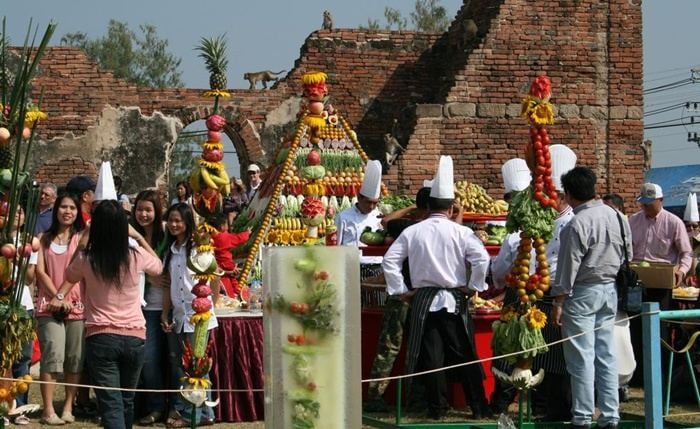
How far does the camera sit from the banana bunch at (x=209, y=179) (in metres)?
7.78

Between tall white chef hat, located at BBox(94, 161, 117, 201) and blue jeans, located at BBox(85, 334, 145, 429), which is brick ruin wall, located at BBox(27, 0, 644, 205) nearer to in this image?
tall white chef hat, located at BBox(94, 161, 117, 201)

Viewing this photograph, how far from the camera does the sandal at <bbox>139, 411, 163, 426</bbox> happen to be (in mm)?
9305

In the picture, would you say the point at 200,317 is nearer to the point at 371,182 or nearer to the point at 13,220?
the point at 13,220

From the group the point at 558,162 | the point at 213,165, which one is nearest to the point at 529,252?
the point at 558,162

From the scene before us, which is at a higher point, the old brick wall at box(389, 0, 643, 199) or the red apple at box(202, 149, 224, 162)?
the old brick wall at box(389, 0, 643, 199)

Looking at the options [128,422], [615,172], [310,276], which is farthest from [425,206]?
[615,172]

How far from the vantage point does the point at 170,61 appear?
45562mm

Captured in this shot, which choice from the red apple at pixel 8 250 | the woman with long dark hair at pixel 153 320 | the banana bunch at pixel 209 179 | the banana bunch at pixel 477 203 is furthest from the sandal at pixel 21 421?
the banana bunch at pixel 477 203

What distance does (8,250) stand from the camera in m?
6.16

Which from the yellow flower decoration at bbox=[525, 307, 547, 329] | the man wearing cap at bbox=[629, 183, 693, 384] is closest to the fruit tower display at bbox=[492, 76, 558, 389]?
the yellow flower decoration at bbox=[525, 307, 547, 329]

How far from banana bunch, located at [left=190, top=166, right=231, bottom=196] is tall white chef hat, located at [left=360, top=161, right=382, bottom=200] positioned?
365cm

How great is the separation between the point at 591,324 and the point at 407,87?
14212 mm

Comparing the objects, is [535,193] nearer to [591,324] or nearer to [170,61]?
[591,324]

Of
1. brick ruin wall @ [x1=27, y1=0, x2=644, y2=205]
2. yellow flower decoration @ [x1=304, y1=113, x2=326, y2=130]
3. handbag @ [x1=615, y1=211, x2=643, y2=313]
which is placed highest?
brick ruin wall @ [x1=27, y1=0, x2=644, y2=205]
